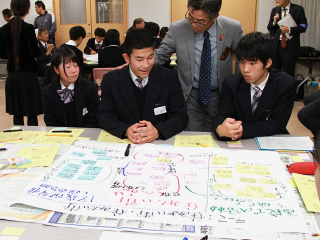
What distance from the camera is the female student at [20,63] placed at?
123 inches

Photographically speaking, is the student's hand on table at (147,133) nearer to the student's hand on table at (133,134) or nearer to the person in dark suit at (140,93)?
the student's hand on table at (133,134)

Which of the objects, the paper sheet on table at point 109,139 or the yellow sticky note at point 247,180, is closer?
the yellow sticky note at point 247,180

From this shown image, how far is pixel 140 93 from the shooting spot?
1908mm

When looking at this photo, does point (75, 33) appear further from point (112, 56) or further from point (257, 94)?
point (257, 94)

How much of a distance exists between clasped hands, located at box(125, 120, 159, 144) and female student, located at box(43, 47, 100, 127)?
559 millimetres

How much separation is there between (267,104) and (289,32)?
3.50 meters

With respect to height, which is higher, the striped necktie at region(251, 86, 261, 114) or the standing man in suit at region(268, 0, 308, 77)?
the standing man in suit at region(268, 0, 308, 77)

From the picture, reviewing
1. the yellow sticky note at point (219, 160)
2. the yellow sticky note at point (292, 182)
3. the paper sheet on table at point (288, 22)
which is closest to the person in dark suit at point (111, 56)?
the paper sheet on table at point (288, 22)

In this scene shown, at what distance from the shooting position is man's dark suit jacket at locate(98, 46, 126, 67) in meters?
4.20

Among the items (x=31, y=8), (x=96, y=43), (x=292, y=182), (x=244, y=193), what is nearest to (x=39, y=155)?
(x=244, y=193)

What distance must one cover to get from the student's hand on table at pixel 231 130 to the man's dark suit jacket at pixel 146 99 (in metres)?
0.27

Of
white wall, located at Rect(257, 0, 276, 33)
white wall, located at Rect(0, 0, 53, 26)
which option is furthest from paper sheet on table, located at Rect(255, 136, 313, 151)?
white wall, located at Rect(0, 0, 53, 26)

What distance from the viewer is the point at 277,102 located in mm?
1802

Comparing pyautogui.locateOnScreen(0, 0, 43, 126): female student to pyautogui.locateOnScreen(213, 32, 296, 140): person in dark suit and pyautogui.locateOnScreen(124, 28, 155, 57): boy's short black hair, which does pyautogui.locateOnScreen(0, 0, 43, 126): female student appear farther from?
pyautogui.locateOnScreen(213, 32, 296, 140): person in dark suit
